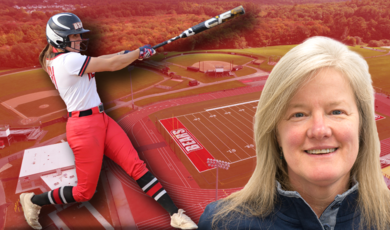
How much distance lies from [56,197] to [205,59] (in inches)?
431

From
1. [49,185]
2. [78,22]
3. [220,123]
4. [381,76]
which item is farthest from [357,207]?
[381,76]

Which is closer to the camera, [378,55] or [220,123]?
[220,123]

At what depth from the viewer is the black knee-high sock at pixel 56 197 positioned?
309 centimetres

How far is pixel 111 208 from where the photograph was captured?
584 centimetres

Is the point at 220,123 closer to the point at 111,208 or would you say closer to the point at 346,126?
the point at 111,208

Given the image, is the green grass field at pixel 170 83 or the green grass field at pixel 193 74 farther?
the green grass field at pixel 193 74

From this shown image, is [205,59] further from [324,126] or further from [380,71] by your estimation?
[324,126]

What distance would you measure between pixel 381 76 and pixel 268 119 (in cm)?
1743

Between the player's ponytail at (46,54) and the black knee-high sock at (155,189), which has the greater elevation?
the player's ponytail at (46,54)

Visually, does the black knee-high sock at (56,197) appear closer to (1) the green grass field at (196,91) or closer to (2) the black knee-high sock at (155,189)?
(2) the black knee-high sock at (155,189)

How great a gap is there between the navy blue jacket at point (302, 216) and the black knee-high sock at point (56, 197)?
102 inches

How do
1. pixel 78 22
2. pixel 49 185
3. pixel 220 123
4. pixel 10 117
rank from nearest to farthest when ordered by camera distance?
pixel 78 22 → pixel 49 185 → pixel 10 117 → pixel 220 123

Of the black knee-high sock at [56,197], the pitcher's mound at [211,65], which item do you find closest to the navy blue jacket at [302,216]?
the black knee-high sock at [56,197]

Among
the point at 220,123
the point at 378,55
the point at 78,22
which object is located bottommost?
the point at 220,123
